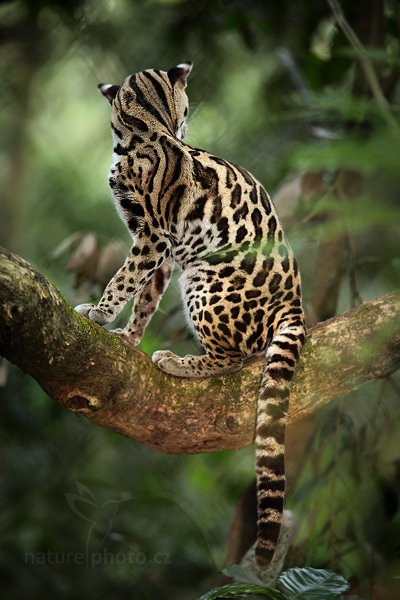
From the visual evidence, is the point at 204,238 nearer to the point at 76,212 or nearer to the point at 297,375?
the point at 297,375

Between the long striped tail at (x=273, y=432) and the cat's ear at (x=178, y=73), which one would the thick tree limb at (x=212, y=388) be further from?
the cat's ear at (x=178, y=73)

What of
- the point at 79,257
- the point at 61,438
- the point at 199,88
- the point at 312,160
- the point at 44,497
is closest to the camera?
the point at 312,160

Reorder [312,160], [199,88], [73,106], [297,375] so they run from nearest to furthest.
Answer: [312,160]
[297,375]
[199,88]
[73,106]

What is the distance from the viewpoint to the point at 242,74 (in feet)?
16.8

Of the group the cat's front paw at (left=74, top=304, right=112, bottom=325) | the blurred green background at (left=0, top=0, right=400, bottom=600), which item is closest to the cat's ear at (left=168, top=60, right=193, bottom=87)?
the blurred green background at (left=0, top=0, right=400, bottom=600)

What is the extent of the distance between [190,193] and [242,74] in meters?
2.94

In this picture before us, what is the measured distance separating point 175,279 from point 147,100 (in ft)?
4.50

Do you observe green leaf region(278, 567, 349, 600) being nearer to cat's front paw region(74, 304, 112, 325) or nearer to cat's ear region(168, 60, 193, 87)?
cat's front paw region(74, 304, 112, 325)

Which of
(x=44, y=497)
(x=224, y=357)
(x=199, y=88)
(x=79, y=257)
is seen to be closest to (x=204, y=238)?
(x=224, y=357)

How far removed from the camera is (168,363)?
94.9 inches

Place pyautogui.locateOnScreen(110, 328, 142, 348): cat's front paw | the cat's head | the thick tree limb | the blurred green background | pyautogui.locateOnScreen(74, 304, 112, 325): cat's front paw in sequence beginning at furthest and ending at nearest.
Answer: the blurred green background
pyautogui.locateOnScreen(110, 328, 142, 348): cat's front paw
the cat's head
pyautogui.locateOnScreen(74, 304, 112, 325): cat's front paw
the thick tree limb

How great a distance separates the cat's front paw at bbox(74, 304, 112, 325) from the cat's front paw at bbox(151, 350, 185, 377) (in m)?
0.21

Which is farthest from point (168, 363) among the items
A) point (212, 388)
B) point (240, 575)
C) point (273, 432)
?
point (240, 575)

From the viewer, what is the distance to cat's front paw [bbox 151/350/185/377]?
94.6 inches
